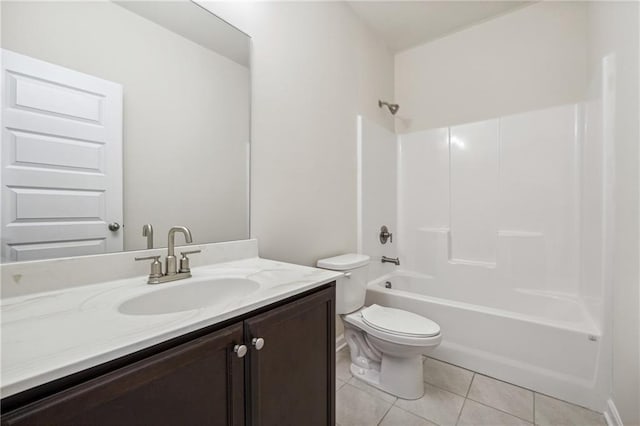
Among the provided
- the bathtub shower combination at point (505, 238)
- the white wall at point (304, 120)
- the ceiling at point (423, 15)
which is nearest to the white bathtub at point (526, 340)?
the bathtub shower combination at point (505, 238)

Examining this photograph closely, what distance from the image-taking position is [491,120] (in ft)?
7.58

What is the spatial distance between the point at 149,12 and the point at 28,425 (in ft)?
4.33

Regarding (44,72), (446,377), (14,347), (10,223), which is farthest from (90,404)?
(446,377)

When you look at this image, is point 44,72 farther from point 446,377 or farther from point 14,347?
point 446,377

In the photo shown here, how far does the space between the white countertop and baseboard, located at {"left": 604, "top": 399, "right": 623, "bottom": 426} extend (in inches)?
61.2

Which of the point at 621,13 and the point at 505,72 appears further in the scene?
the point at 505,72

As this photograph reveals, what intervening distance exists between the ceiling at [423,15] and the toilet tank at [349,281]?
1.96 m

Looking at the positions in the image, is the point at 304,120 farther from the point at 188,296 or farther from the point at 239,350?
the point at 239,350

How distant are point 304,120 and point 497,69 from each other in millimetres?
1821

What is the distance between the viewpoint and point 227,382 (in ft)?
2.25

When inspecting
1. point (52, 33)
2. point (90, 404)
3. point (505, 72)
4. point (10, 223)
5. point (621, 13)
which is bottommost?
point (90, 404)

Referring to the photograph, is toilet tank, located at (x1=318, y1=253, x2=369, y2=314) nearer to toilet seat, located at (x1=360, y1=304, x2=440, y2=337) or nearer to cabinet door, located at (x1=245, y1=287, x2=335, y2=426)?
toilet seat, located at (x1=360, y1=304, x2=440, y2=337)

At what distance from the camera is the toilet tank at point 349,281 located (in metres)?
1.64

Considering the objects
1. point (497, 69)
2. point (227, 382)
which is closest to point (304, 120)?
point (227, 382)
